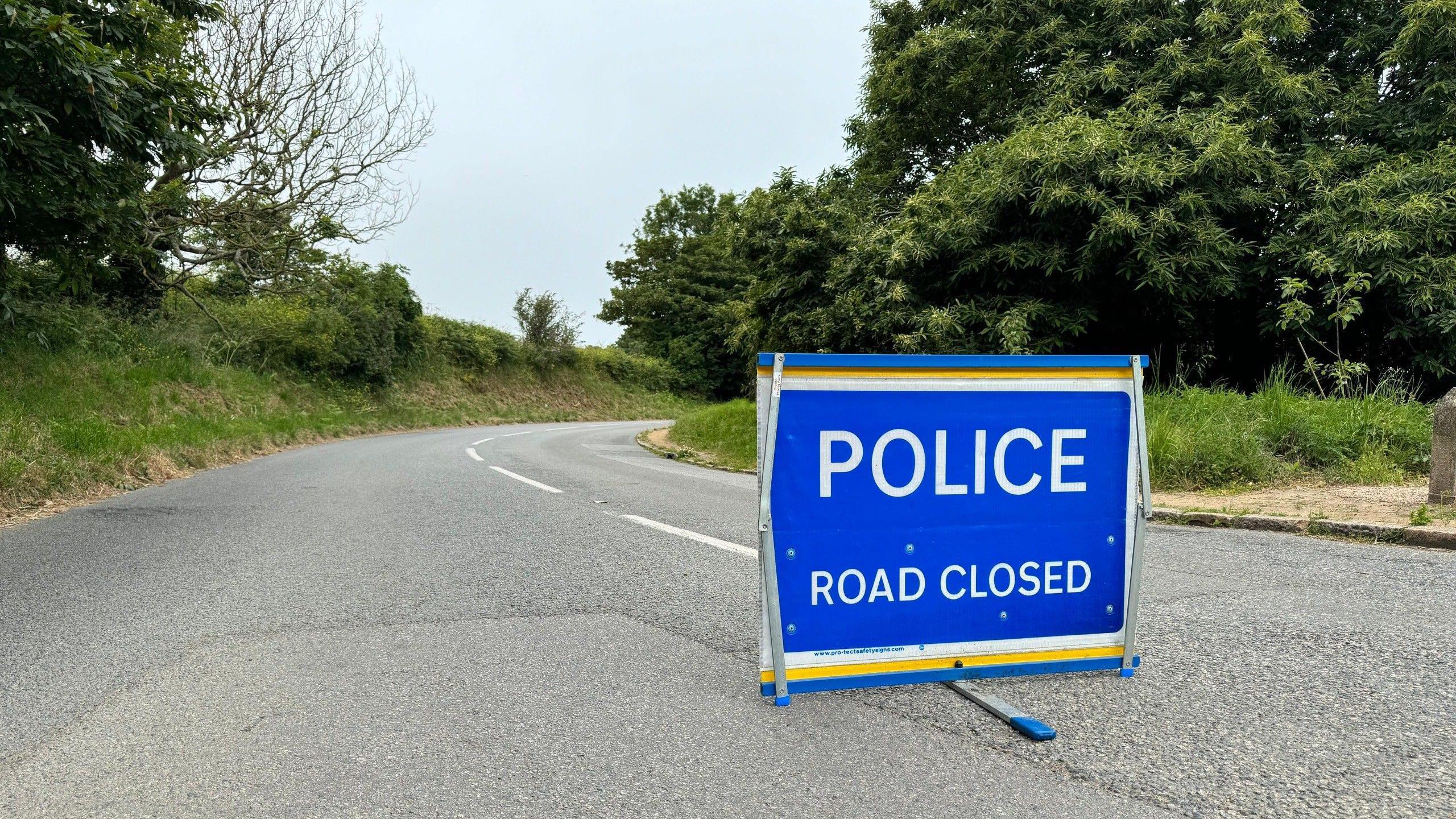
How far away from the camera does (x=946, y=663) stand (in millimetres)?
3256

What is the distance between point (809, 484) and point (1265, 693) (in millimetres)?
1811

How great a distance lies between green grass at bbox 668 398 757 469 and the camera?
1712 cm

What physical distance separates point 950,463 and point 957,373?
35 cm

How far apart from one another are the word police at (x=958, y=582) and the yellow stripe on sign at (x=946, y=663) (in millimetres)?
229

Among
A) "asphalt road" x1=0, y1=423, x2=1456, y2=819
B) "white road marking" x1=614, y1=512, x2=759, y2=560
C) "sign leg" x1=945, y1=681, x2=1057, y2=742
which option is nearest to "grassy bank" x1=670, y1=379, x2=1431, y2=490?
"asphalt road" x1=0, y1=423, x2=1456, y2=819

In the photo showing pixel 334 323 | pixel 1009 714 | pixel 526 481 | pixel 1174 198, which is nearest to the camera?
pixel 1009 714

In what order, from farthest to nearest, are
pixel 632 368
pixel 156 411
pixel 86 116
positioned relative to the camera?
pixel 632 368, pixel 156 411, pixel 86 116

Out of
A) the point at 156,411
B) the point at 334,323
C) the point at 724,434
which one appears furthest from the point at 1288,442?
the point at 334,323

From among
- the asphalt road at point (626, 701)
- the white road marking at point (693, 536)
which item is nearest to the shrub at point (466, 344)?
the white road marking at point (693, 536)

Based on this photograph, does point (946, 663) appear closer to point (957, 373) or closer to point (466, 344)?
point (957, 373)

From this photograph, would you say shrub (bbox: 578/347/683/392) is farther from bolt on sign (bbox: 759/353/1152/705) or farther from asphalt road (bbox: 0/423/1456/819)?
bolt on sign (bbox: 759/353/1152/705)

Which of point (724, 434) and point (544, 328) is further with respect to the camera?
point (544, 328)

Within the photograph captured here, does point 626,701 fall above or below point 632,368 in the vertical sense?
below

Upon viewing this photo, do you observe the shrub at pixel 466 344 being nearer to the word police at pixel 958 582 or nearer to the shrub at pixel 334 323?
the shrub at pixel 334 323
